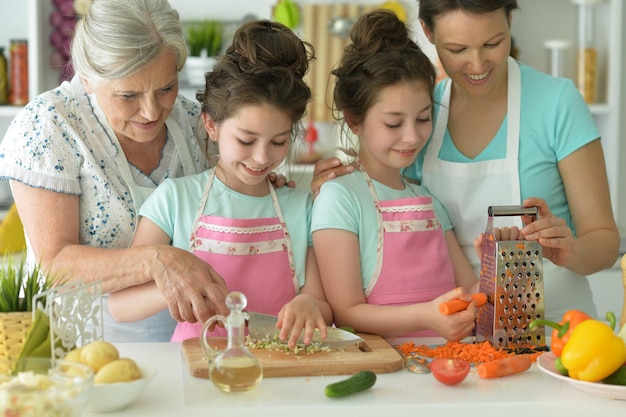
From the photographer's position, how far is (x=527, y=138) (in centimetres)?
223

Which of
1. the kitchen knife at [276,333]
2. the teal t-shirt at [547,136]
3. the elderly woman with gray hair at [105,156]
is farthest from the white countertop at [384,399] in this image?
the teal t-shirt at [547,136]

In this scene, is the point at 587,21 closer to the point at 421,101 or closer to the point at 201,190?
the point at 421,101

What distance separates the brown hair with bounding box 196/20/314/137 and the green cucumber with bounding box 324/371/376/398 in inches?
27.2

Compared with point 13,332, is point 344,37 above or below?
above

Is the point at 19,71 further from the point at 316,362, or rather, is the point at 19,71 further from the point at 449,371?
the point at 449,371

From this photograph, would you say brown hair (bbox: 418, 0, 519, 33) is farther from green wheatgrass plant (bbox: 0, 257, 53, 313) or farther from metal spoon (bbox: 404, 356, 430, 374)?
green wheatgrass plant (bbox: 0, 257, 53, 313)

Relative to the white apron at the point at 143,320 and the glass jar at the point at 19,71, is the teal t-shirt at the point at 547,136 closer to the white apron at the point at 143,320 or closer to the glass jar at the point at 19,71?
the white apron at the point at 143,320

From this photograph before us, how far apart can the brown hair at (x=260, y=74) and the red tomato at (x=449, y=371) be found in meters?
0.69

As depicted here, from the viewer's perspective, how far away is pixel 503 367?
1.65m

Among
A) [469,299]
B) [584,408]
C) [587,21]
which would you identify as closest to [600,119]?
[587,21]

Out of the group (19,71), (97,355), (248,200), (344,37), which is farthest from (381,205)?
(19,71)

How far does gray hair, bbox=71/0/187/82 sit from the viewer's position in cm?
196

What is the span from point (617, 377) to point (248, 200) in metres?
0.96

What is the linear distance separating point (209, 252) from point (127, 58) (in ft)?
1.57
